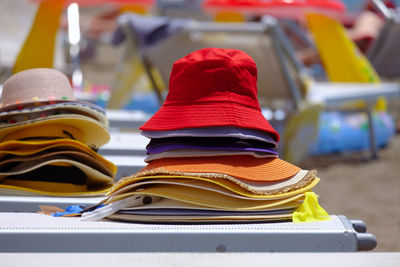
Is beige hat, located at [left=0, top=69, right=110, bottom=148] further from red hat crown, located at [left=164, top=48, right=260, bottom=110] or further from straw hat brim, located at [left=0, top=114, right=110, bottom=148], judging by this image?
red hat crown, located at [left=164, top=48, right=260, bottom=110]

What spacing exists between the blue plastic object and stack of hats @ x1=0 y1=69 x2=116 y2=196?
382 centimetres

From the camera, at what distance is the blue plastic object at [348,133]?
546 centimetres

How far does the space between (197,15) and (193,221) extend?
11.3m

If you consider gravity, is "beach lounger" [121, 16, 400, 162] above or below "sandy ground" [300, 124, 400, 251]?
above

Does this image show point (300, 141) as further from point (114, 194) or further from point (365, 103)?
point (114, 194)

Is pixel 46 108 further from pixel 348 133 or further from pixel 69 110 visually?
pixel 348 133

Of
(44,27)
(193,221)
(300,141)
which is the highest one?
(44,27)

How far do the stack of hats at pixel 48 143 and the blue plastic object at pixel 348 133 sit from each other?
382 cm

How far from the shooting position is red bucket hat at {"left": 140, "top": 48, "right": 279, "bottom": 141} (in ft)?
4.32

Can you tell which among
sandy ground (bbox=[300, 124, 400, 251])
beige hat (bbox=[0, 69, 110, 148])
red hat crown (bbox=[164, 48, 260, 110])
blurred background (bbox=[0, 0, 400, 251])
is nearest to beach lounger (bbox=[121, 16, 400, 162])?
blurred background (bbox=[0, 0, 400, 251])

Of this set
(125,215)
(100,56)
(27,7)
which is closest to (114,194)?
(125,215)

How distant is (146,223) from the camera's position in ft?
3.94

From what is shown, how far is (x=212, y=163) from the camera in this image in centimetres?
128

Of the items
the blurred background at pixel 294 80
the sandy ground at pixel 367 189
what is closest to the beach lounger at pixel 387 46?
the blurred background at pixel 294 80
